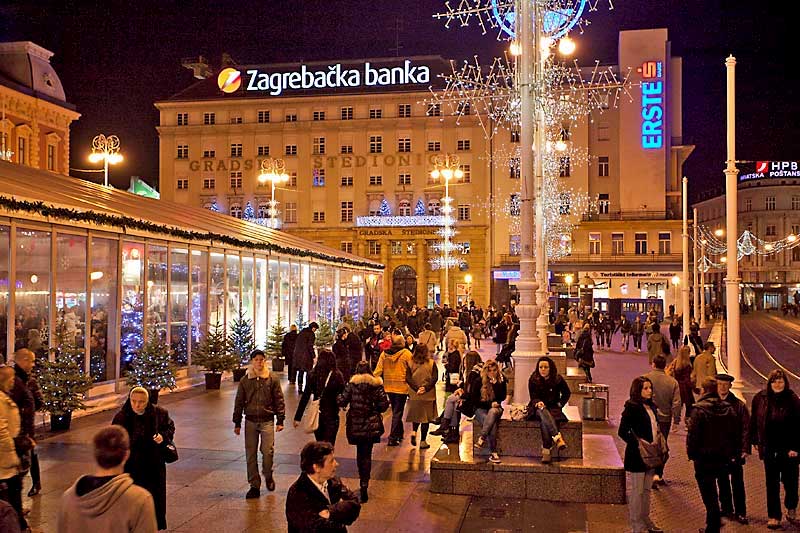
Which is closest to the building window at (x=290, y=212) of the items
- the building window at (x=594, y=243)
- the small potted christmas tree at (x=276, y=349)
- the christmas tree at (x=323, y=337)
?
the building window at (x=594, y=243)

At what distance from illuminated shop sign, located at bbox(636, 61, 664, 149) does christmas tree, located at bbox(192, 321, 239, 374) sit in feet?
160

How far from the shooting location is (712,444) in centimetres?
727

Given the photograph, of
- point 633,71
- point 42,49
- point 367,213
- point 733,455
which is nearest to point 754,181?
point 633,71

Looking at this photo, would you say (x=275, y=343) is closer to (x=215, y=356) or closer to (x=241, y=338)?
(x=241, y=338)

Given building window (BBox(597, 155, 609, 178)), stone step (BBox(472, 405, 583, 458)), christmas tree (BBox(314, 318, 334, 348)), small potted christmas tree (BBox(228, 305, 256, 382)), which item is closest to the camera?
stone step (BBox(472, 405, 583, 458))

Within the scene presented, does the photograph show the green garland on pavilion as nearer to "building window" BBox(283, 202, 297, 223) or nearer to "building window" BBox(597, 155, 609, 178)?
"building window" BBox(283, 202, 297, 223)

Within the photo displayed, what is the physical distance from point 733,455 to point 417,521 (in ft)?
10.2

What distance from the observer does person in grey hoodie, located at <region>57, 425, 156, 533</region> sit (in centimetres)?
377

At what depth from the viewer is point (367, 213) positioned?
208 ft

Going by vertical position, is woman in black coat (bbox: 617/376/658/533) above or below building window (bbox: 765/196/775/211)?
below

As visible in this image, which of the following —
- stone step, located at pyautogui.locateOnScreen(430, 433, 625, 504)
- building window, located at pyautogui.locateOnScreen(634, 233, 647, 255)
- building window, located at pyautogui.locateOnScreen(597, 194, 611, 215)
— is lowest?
stone step, located at pyautogui.locateOnScreen(430, 433, 625, 504)

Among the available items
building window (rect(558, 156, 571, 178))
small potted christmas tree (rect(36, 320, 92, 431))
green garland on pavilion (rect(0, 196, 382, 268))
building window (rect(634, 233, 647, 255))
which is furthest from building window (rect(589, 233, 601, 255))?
small potted christmas tree (rect(36, 320, 92, 431))

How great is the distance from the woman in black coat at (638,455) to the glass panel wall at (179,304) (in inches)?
534

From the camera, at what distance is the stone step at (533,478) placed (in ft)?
27.8
